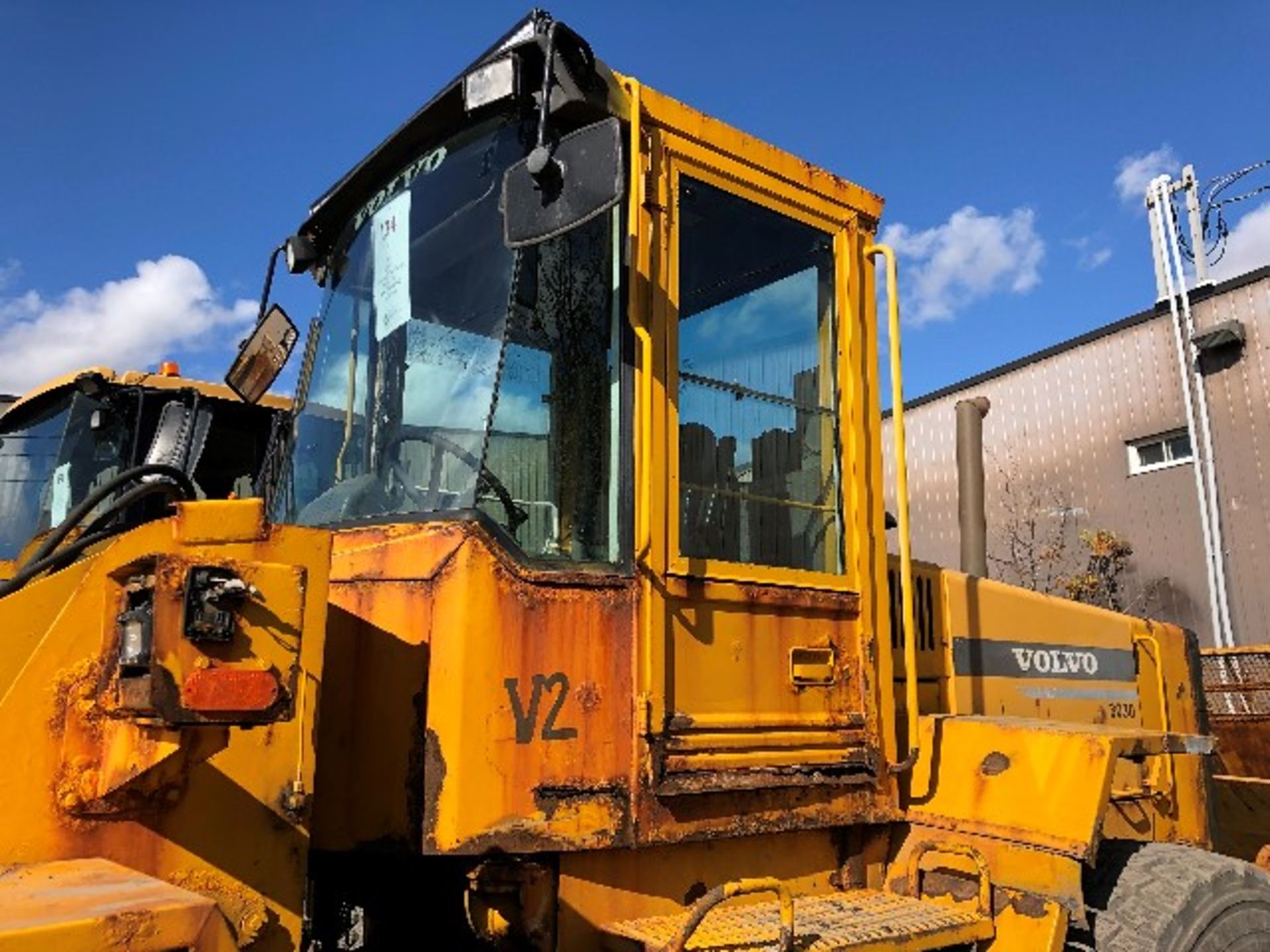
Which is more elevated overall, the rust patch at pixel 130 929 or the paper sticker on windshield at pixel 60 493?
the paper sticker on windshield at pixel 60 493

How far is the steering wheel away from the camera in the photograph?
8.80ft

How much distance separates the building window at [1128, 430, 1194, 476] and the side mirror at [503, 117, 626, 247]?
14.5 m

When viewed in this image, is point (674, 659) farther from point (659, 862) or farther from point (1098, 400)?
point (1098, 400)

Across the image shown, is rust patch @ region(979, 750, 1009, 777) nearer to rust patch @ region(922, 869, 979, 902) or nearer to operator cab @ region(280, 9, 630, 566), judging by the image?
rust patch @ region(922, 869, 979, 902)

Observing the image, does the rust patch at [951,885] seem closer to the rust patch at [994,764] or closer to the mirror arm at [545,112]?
the rust patch at [994,764]

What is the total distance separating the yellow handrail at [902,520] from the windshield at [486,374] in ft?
3.60

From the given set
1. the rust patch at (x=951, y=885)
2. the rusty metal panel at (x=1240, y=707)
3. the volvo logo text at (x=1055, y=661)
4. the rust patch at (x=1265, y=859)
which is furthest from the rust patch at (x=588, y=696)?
the rusty metal panel at (x=1240, y=707)

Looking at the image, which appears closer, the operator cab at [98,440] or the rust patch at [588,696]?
the rust patch at [588,696]

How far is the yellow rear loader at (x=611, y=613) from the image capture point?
97.9 inches

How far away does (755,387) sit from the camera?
3.35 metres

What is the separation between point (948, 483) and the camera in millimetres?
18156

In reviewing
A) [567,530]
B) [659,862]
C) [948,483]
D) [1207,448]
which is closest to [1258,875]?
[659,862]

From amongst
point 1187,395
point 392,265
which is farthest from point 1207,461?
point 392,265

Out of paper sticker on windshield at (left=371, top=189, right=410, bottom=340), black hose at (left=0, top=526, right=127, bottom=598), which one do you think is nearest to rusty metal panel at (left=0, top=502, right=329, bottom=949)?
black hose at (left=0, top=526, right=127, bottom=598)
